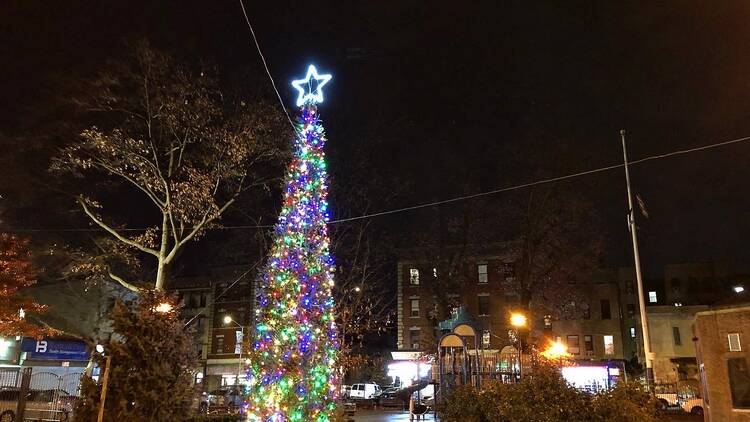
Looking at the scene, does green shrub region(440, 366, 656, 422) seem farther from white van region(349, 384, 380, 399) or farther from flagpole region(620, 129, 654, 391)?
white van region(349, 384, 380, 399)

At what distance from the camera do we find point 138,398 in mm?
9789

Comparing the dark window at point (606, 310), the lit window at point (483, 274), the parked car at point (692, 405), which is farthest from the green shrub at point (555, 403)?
the dark window at point (606, 310)

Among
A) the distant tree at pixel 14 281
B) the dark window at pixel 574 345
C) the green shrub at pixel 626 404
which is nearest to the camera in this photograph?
the green shrub at pixel 626 404

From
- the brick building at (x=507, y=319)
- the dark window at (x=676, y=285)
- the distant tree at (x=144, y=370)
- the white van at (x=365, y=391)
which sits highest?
the dark window at (x=676, y=285)

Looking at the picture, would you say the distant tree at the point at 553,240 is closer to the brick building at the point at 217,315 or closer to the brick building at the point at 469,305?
the brick building at the point at 469,305

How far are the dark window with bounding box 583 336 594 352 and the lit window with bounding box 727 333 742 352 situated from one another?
3079 centimetres

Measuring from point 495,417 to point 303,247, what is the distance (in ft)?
17.1

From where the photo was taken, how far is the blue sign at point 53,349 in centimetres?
3139

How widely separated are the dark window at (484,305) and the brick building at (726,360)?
28.7 metres

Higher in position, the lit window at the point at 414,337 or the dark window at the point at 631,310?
the dark window at the point at 631,310

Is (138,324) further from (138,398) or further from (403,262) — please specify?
(403,262)

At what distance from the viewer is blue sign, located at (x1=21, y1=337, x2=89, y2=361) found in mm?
31391

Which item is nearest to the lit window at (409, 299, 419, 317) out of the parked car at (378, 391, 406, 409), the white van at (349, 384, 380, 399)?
the white van at (349, 384, 380, 399)

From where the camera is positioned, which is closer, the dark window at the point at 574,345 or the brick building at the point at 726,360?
the brick building at the point at 726,360
